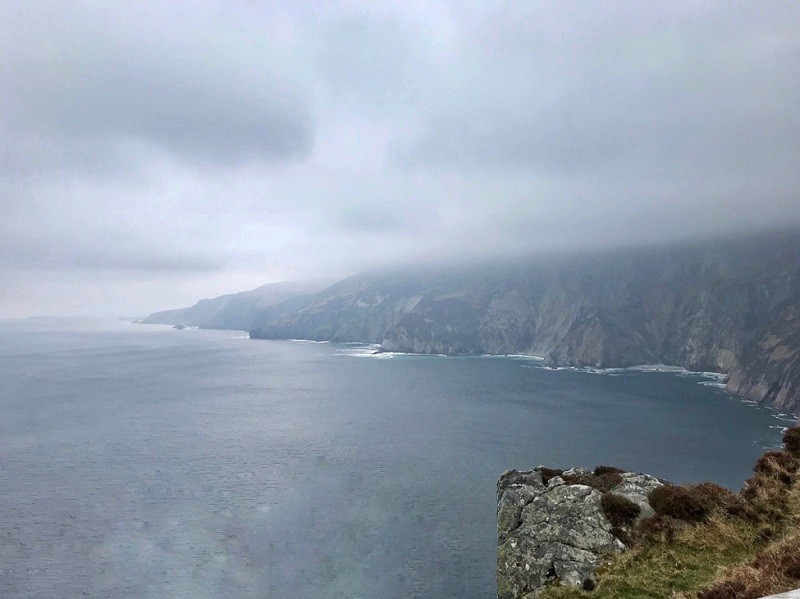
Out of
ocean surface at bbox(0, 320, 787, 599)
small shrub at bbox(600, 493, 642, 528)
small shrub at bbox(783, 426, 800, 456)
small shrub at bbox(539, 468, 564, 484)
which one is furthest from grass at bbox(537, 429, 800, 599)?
ocean surface at bbox(0, 320, 787, 599)

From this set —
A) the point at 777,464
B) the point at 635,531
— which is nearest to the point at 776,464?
the point at 777,464

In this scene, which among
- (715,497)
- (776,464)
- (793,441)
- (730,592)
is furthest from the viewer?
(793,441)

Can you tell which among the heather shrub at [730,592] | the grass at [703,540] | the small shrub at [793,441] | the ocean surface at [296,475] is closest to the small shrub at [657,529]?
the grass at [703,540]

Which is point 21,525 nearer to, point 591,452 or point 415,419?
point 415,419

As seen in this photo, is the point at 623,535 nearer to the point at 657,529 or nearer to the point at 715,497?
the point at 657,529

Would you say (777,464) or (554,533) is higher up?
(777,464)

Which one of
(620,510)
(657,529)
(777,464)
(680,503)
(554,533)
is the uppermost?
(777,464)

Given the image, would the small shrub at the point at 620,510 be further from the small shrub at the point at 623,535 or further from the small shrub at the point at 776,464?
the small shrub at the point at 776,464

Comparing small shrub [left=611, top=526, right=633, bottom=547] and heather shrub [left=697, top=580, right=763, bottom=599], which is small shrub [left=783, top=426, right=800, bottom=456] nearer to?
small shrub [left=611, top=526, right=633, bottom=547]
